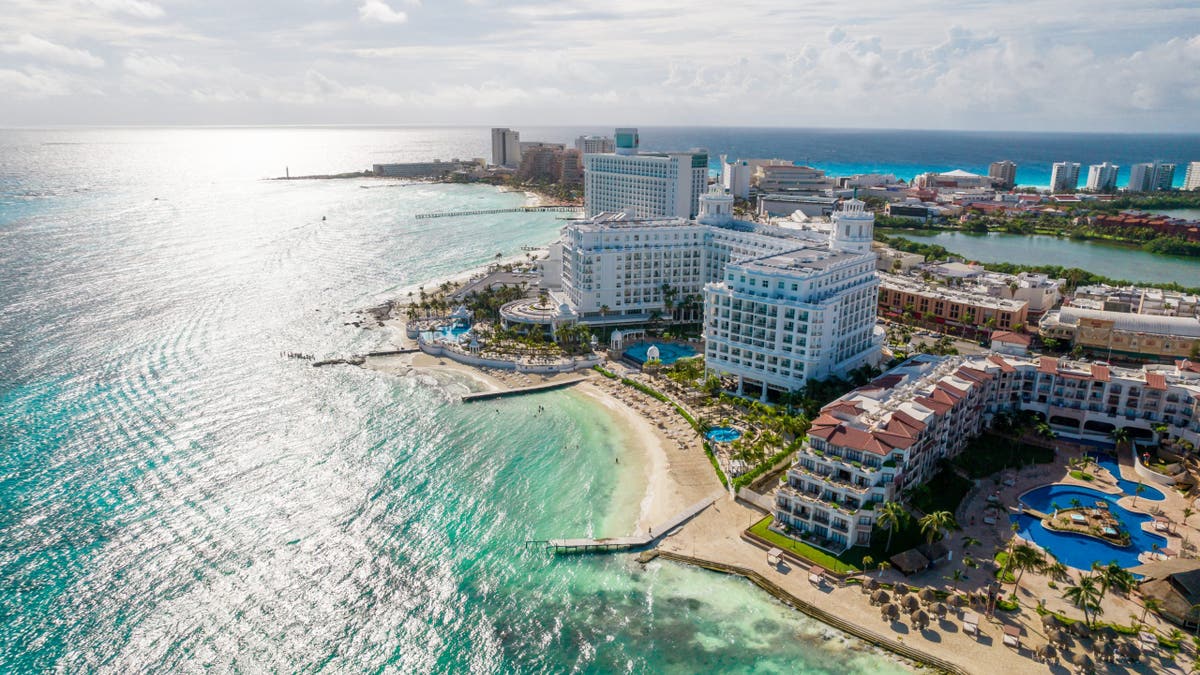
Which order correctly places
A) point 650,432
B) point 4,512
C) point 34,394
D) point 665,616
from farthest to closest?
point 34,394
point 650,432
point 4,512
point 665,616

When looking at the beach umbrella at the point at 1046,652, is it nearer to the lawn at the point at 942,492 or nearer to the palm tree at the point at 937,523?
the palm tree at the point at 937,523

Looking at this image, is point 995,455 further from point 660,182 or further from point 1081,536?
point 660,182

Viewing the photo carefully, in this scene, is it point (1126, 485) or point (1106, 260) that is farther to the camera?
point (1106, 260)

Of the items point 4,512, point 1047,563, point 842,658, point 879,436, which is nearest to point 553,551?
point 842,658

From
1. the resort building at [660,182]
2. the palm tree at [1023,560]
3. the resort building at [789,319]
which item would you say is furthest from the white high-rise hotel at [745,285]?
the resort building at [660,182]

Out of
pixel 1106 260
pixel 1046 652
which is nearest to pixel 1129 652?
pixel 1046 652

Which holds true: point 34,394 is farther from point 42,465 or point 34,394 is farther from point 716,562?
point 716,562
